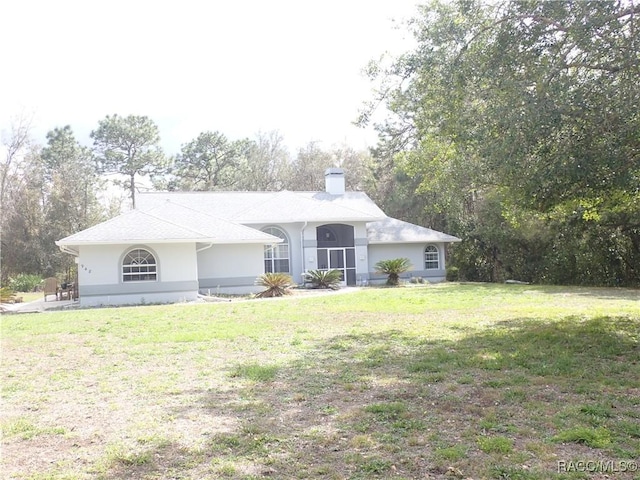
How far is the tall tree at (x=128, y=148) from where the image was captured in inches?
1938

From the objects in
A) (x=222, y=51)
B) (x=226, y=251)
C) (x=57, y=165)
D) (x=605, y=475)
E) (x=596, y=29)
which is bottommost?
(x=605, y=475)

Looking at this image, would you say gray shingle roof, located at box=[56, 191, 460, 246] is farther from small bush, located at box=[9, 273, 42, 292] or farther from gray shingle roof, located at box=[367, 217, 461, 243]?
small bush, located at box=[9, 273, 42, 292]

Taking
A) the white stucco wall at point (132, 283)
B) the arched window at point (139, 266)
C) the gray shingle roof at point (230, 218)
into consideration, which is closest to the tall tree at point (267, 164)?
the gray shingle roof at point (230, 218)

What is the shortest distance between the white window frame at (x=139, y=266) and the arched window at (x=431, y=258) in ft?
50.1

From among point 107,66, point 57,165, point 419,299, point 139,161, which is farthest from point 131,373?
point 139,161

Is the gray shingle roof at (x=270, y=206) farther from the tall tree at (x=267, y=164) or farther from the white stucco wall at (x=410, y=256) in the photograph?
the tall tree at (x=267, y=164)

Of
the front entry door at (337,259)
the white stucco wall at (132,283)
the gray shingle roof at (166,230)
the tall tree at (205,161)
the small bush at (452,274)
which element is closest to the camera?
the gray shingle roof at (166,230)

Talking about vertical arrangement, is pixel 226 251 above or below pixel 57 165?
below

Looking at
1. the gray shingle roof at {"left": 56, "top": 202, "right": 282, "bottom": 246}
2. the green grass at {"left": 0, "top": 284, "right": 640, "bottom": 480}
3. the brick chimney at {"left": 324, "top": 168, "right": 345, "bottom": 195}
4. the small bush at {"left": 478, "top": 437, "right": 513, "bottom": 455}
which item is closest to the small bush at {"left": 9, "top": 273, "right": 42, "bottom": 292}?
the gray shingle roof at {"left": 56, "top": 202, "right": 282, "bottom": 246}

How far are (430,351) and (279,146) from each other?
1725 inches

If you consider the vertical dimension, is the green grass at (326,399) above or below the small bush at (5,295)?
below

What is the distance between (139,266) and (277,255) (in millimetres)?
8007

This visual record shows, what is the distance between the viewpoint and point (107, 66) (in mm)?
14992

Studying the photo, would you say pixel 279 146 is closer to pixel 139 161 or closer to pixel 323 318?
pixel 139 161
